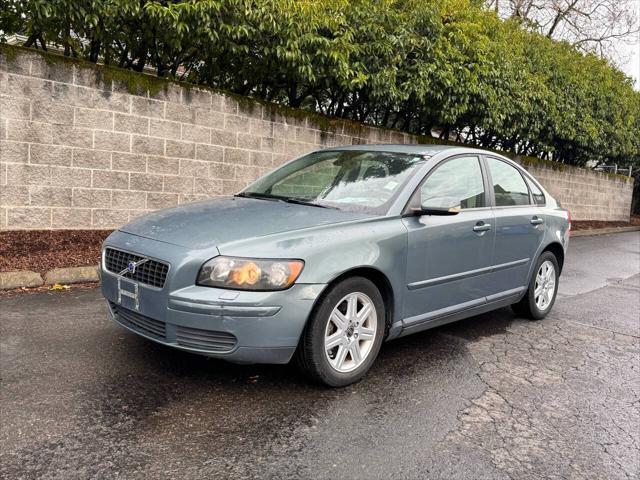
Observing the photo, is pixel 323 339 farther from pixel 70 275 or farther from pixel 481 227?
pixel 70 275

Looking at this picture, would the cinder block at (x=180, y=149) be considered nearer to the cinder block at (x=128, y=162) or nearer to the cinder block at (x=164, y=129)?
the cinder block at (x=164, y=129)

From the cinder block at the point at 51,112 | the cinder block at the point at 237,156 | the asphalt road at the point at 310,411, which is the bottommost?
the asphalt road at the point at 310,411

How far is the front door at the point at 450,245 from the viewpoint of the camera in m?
3.84

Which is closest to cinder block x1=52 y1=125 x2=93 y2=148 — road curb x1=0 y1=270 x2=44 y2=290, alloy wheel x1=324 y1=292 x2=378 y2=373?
road curb x1=0 y1=270 x2=44 y2=290

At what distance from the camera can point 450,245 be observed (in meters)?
4.10

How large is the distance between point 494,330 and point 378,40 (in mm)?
6130

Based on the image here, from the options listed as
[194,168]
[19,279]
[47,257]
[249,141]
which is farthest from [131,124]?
[19,279]

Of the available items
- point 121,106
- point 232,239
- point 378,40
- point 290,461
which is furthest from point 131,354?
point 378,40

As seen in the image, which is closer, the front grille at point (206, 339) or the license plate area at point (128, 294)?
the front grille at point (206, 339)

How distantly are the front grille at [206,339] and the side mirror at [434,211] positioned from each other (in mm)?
1572

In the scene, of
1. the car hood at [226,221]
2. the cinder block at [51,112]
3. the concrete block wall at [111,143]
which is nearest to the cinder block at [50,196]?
the concrete block wall at [111,143]

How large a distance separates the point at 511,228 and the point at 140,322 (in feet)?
10.2

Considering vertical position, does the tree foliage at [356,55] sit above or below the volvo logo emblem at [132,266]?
above

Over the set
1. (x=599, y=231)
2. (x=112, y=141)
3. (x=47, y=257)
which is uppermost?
(x=112, y=141)
